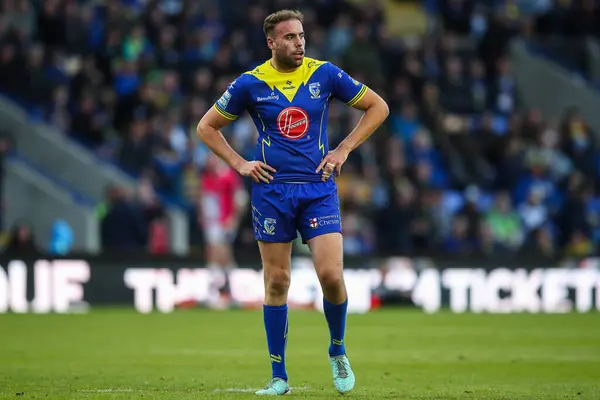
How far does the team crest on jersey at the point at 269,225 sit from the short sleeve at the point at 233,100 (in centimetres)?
75

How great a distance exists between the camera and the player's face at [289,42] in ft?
30.1

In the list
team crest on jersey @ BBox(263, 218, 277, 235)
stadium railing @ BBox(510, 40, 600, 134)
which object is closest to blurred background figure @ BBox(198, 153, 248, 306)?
stadium railing @ BBox(510, 40, 600, 134)

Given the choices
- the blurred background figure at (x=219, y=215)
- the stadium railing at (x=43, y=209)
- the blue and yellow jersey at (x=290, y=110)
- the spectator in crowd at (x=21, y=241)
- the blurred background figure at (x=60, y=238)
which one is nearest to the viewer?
the blue and yellow jersey at (x=290, y=110)

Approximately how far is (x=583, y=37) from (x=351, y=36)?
21.2ft

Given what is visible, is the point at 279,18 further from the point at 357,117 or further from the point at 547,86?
the point at 547,86

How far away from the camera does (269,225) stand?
30.5ft

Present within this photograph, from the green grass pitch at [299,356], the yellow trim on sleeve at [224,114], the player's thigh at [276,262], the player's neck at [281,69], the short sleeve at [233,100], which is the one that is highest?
the player's neck at [281,69]

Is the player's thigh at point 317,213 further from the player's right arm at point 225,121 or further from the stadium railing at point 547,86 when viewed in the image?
the stadium railing at point 547,86

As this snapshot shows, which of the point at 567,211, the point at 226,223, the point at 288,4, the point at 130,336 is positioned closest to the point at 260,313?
the point at 226,223

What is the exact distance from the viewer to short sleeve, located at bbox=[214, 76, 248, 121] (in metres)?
9.35

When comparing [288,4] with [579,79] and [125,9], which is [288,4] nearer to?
[125,9]

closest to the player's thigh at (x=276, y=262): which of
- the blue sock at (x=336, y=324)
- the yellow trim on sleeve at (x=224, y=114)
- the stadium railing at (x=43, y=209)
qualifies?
the blue sock at (x=336, y=324)

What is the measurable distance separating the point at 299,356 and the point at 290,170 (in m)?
4.40

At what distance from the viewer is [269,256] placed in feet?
30.5
